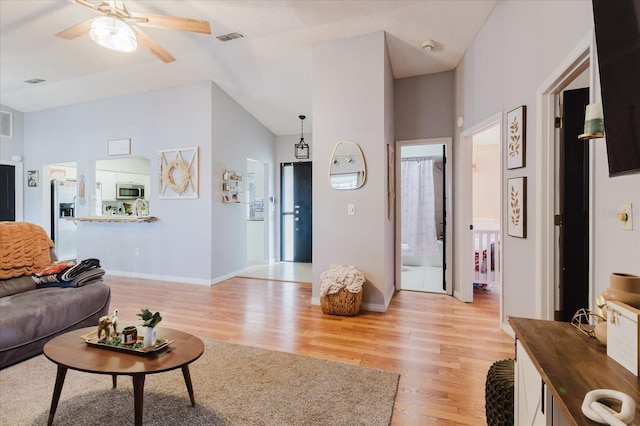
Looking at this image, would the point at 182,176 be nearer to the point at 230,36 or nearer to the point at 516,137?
the point at 230,36

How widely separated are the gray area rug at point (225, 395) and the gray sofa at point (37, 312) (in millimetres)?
159

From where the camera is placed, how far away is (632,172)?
1.10 m

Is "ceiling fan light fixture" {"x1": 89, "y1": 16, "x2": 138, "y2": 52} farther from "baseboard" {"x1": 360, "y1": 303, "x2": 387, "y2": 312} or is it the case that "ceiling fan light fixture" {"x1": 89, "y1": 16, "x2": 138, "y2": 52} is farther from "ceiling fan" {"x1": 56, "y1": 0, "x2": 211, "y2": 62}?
"baseboard" {"x1": 360, "y1": 303, "x2": 387, "y2": 312}

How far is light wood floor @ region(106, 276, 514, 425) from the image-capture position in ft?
6.48

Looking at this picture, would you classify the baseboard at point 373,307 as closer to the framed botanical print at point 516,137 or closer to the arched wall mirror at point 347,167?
the arched wall mirror at point 347,167

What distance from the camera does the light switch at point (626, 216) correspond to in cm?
135

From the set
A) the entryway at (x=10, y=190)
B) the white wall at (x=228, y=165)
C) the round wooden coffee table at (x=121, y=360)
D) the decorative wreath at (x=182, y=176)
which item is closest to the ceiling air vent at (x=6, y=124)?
the entryway at (x=10, y=190)

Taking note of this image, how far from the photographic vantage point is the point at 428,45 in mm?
3596

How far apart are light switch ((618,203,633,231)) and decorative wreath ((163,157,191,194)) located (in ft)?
15.9

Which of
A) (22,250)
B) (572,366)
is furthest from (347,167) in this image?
(22,250)

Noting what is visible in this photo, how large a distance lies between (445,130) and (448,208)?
3.48 feet

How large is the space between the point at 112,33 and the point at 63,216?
5988mm

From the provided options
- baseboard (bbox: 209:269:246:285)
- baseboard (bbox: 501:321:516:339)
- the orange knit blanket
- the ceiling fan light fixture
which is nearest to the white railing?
baseboard (bbox: 501:321:516:339)


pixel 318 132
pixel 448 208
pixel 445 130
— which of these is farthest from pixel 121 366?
pixel 445 130
